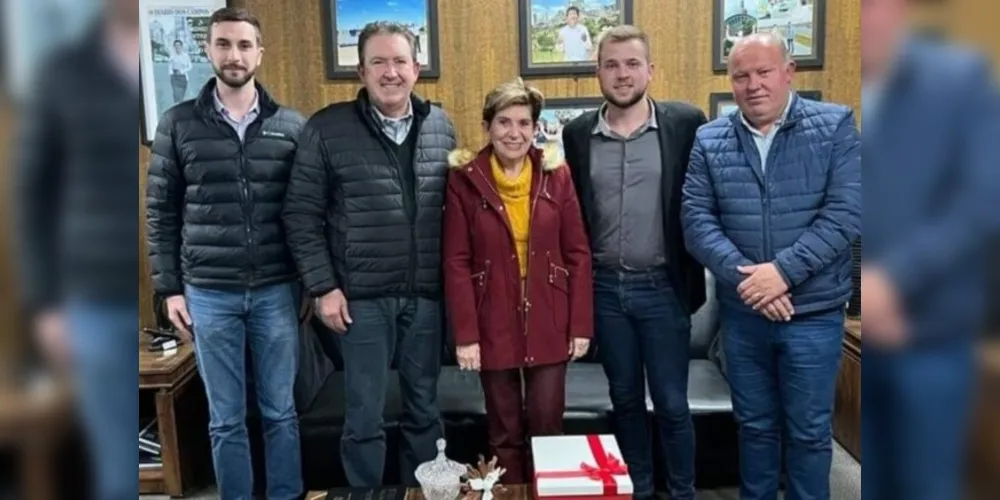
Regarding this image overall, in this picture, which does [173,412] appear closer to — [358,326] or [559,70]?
[358,326]

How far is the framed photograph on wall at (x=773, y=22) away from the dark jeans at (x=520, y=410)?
4.09 feet

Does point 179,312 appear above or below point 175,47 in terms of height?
below

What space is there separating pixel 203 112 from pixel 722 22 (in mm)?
1622

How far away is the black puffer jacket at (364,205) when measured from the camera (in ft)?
5.92

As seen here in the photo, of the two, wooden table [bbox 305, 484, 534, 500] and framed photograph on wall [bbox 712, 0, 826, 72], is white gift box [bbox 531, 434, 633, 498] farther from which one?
framed photograph on wall [bbox 712, 0, 826, 72]

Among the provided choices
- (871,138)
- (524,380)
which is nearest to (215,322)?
(524,380)

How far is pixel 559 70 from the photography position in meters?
2.62

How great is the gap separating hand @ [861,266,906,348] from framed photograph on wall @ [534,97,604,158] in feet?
7.63

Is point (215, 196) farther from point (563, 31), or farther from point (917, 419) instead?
point (917, 419)

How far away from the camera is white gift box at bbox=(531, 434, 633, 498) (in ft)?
5.03

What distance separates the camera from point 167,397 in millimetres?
2160

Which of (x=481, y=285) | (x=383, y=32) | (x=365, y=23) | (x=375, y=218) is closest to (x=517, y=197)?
(x=481, y=285)

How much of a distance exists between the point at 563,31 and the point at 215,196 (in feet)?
4.23

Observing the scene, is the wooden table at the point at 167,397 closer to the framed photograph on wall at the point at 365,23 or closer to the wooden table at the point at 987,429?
the framed photograph on wall at the point at 365,23
